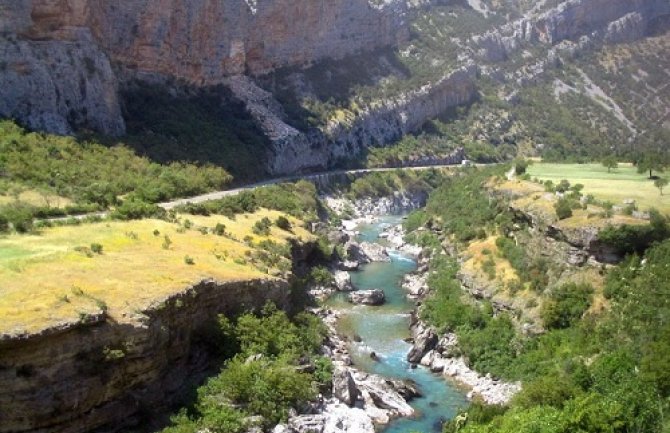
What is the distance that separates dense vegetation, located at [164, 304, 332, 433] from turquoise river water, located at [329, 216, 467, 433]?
5013mm

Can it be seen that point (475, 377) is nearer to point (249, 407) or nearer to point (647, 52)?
point (249, 407)

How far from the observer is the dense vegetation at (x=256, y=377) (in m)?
33.9

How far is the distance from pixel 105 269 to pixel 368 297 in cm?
2694

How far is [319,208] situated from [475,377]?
51.3 m

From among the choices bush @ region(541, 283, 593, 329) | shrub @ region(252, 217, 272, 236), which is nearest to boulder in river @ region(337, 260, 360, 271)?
shrub @ region(252, 217, 272, 236)

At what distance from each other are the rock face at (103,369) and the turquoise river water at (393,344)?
11580 millimetres

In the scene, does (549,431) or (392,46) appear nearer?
(549,431)

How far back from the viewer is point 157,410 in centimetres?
3384

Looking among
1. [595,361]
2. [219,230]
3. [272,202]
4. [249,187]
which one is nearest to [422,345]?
[595,361]

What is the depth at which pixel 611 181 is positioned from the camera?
65000mm

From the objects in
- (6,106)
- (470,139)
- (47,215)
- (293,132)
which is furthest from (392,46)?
(47,215)

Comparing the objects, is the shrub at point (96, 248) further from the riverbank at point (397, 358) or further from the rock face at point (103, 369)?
the riverbank at point (397, 358)

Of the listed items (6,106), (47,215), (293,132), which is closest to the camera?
(47,215)

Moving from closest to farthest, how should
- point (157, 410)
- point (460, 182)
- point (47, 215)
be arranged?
point (157, 410)
point (47, 215)
point (460, 182)
